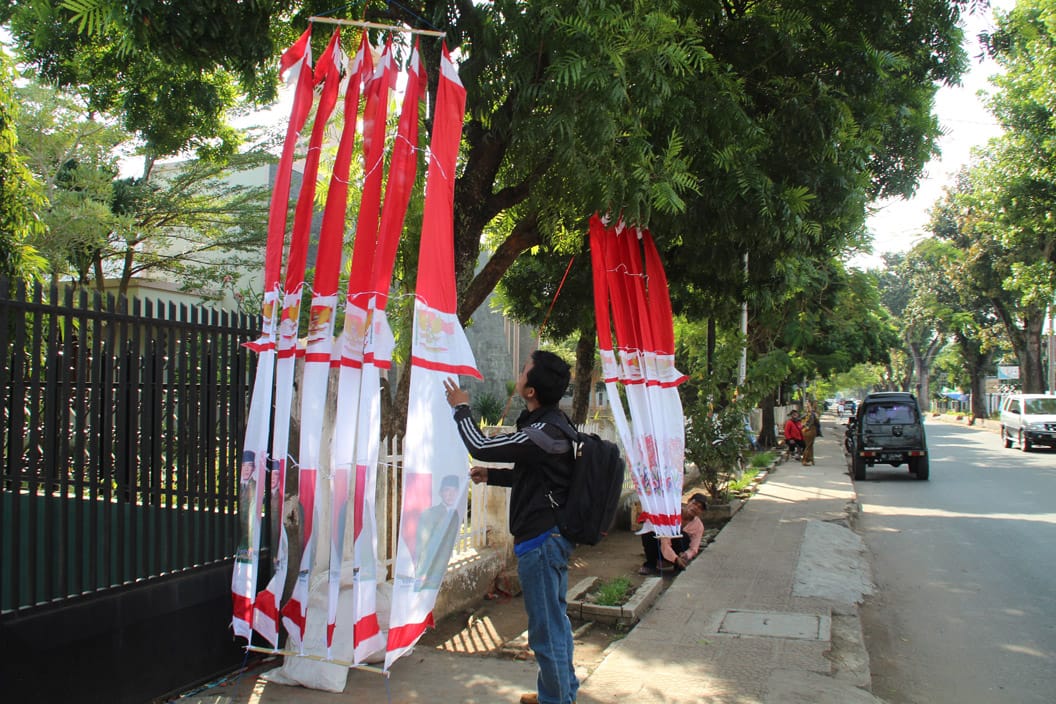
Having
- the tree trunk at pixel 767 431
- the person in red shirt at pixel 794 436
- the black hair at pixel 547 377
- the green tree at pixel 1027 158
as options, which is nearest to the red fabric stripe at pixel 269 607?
the black hair at pixel 547 377

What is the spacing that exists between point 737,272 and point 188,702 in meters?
6.91

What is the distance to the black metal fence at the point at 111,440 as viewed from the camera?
12.3 feet

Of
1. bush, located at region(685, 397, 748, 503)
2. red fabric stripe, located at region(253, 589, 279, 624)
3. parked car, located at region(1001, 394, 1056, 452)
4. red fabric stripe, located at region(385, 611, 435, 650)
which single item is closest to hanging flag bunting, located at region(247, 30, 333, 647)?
red fabric stripe, located at region(253, 589, 279, 624)

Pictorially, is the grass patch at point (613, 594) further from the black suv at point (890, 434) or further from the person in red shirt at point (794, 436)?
the person in red shirt at point (794, 436)

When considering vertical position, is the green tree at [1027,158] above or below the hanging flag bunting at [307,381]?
above

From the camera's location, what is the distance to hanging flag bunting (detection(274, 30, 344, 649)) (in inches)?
164

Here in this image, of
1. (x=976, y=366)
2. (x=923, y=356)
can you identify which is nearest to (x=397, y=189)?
(x=976, y=366)

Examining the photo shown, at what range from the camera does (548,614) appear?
3.75 m

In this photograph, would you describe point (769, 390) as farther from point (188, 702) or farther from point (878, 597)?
point (188, 702)

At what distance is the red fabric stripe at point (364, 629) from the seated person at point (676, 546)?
4.43 metres

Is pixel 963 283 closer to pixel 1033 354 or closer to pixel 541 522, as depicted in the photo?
pixel 1033 354

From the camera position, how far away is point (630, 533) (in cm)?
1102

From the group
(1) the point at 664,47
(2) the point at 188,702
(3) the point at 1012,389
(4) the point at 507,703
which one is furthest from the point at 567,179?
(3) the point at 1012,389

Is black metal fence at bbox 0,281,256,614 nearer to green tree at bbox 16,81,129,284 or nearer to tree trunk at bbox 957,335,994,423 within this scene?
green tree at bbox 16,81,129,284
